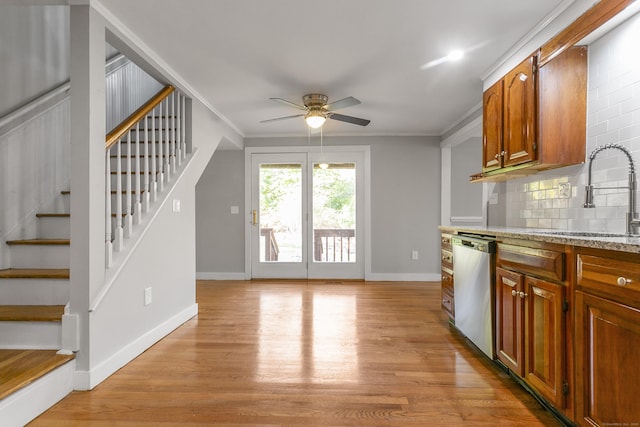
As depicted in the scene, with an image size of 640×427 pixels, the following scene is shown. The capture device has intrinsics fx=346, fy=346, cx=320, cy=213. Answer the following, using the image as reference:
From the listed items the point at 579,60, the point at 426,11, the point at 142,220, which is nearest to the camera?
the point at 426,11

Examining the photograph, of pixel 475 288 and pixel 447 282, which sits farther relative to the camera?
pixel 447 282

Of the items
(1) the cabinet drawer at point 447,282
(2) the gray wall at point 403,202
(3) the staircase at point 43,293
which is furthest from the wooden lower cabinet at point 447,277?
(3) the staircase at point 43,293

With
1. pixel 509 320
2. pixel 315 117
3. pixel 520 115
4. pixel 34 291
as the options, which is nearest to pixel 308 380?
pixel 509 320

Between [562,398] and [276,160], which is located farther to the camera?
[276,160]

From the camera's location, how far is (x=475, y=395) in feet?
6.48

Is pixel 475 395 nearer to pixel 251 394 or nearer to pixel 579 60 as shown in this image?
pixel 251 394

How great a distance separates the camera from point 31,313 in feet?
6.84

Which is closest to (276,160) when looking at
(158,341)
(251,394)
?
(158,341)

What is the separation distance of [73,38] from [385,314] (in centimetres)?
332

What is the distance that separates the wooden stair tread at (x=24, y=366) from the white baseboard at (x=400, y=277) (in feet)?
13.3

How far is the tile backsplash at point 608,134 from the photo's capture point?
6.54 ft

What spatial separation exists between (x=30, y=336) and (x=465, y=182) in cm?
529

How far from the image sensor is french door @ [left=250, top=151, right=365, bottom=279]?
5.41 meters

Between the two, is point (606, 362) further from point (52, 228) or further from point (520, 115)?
point (52, 228)
